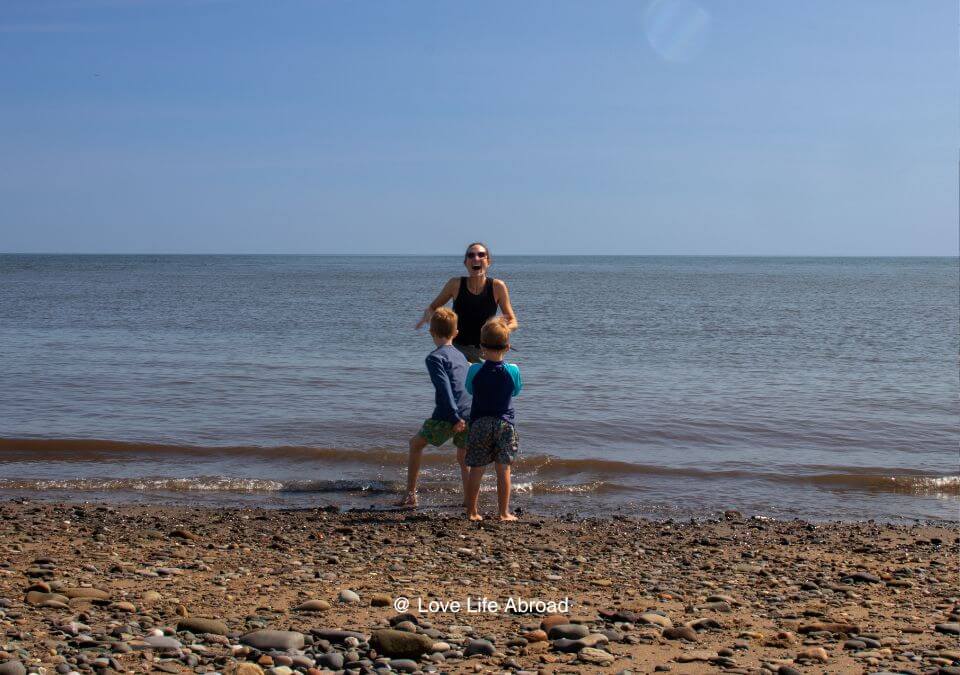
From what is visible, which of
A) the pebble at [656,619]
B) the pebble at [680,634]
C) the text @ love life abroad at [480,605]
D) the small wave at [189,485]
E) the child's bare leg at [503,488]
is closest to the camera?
the pebble at [680,634]

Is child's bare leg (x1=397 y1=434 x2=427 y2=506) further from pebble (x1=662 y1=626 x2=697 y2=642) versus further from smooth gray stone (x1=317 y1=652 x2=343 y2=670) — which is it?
smooth gray stone (x1=317 y1=652 x2=343 y2=670)

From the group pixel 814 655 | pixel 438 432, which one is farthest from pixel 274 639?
pixel 438 432

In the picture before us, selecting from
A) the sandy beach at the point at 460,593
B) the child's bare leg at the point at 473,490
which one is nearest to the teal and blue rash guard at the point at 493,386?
the child's bare leg at the point at 473,490

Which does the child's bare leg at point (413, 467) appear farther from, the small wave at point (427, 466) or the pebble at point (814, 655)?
the pebble at point (814, 655)

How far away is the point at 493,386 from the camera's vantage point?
7133mm

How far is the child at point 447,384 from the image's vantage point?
7188 mm

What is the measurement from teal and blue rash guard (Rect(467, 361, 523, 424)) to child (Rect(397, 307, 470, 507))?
0.51 feet

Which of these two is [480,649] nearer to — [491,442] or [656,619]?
[656,619]

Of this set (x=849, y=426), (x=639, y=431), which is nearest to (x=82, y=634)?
(x=639, y=431)

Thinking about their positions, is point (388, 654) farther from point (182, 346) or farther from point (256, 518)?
point (182, 346)

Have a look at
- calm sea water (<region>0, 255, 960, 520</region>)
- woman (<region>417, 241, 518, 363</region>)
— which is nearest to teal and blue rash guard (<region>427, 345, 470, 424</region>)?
woman (<region>417, 241, 518, 363</region>)

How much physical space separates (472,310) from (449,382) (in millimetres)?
743

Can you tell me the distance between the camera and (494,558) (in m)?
6.20

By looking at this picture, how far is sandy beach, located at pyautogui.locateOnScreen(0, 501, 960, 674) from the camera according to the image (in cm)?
417
